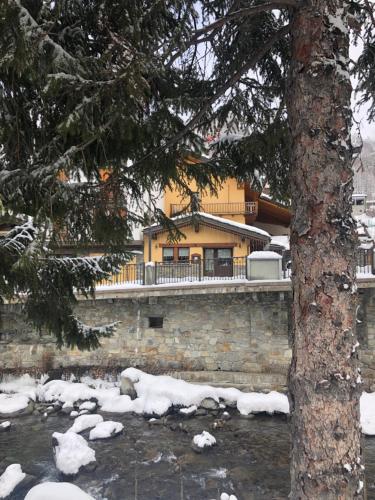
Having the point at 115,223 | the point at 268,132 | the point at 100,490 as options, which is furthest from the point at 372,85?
the point at 100,490

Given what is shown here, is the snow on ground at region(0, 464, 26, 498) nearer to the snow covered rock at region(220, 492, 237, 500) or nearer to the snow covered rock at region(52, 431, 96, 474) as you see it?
the snow covered rock at region(52, 431, 96, 474)

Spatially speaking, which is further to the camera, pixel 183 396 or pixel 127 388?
pixel 127 388

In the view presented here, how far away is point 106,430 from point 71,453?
1.65 meters

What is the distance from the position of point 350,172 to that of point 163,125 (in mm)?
1758

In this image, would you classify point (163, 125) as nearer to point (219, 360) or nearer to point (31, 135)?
point (31, 135)

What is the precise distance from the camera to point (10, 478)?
25.7ft

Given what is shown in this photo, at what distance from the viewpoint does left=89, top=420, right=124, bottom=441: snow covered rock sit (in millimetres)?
9930

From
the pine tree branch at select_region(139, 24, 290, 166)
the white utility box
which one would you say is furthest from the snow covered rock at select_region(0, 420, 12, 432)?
the pine tree branch at select_region(139, 24, 290, 166)

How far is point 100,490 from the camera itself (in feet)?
25.3

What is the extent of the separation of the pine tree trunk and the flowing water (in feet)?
20.2

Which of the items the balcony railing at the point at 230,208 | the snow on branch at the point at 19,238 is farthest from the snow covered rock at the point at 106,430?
the balcony railing at the point at 230,208

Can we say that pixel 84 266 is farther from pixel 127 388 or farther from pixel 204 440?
pixel 127 388

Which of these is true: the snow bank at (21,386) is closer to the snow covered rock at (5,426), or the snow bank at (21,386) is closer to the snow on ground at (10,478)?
the snow covered rock at (5,426)

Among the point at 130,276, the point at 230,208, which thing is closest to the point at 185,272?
the point at 130,276
